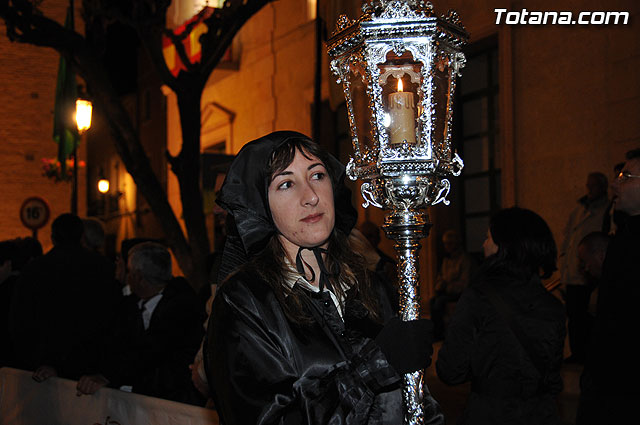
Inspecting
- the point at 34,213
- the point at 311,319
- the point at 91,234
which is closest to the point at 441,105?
the point at 311,319

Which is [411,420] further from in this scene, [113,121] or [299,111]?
[299,111]

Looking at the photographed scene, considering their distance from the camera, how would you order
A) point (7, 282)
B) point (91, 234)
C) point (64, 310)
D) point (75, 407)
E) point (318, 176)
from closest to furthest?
point (318, 176) → point (75, 407) → point (64, 310) → point (91, 234) → point (7, 282)

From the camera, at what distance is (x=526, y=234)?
3.55m

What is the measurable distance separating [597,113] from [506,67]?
1831mm

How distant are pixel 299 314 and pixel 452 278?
851 centimetres

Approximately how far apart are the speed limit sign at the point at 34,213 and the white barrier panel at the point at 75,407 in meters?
13.2

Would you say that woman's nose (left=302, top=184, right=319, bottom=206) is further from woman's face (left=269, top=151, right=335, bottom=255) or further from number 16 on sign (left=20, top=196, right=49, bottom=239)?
number 16 on sign (left=20, top=196, right=49, bottom=239)

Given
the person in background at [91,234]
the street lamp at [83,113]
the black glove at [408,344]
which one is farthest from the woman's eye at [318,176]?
the street lamp at [83,113]

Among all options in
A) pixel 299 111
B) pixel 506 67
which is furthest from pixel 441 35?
pixel 299 111

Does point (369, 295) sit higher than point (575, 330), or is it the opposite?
point (369, 295)

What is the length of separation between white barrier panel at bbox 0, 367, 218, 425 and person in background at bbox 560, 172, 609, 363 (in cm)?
518

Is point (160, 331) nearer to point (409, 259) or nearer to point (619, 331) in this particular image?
point (619, 331)

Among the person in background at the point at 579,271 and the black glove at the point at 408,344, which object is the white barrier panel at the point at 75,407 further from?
the person in background at the point at 579,271

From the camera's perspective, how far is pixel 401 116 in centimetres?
223
